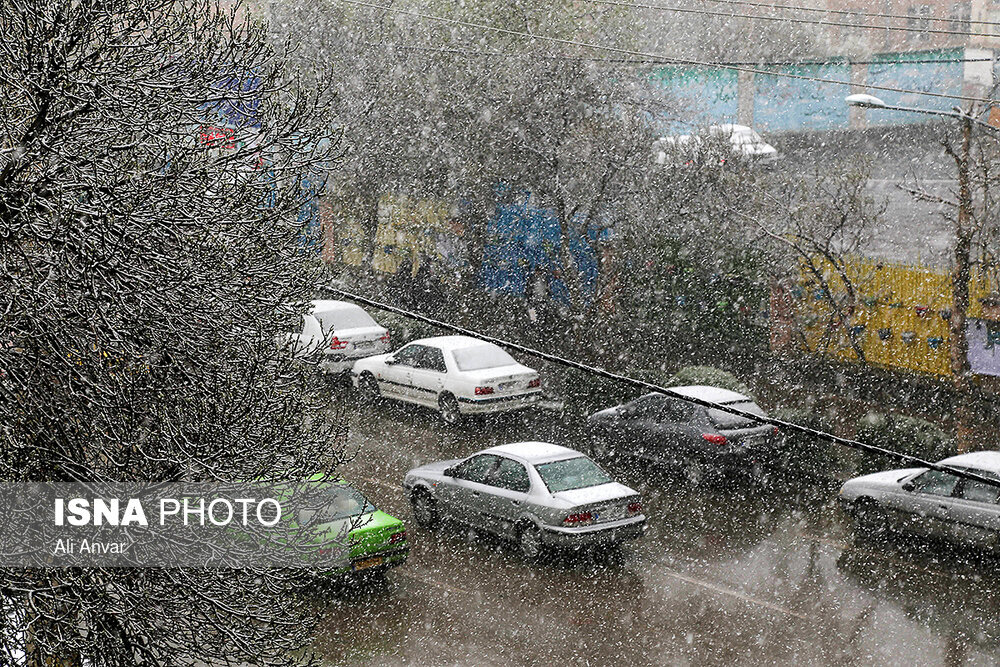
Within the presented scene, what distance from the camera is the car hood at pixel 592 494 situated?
42.2 ft

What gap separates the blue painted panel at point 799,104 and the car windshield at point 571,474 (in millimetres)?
23235

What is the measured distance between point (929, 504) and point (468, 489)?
18.9 feet

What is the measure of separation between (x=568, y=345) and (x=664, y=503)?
7.73 meters

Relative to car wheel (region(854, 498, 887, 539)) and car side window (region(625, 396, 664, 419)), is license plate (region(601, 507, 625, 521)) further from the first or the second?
car side window (region(625, 396, 664, 419))

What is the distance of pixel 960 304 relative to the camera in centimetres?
1650

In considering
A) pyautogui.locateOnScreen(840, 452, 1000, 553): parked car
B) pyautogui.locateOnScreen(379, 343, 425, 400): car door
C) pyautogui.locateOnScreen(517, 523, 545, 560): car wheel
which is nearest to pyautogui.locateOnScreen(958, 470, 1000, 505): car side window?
pyautogui.locateOnScreen(840, 452, 1000, 553): parked car

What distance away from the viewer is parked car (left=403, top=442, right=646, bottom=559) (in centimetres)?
1284

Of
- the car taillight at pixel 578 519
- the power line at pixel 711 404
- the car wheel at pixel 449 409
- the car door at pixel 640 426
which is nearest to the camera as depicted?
the power line at pixel 711 404

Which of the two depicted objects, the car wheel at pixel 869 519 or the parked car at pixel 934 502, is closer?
the parked car at pixel 934 502

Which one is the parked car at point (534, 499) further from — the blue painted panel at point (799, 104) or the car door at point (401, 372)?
the blue painted panel at point (799, 104)

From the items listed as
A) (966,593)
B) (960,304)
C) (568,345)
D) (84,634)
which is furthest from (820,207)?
(84,634)

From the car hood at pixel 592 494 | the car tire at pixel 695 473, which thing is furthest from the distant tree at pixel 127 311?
the car tire at pixel 695 473

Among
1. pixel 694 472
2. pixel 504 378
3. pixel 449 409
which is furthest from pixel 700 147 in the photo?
pixel 694 472

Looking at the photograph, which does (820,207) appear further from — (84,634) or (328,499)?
(84,634)
